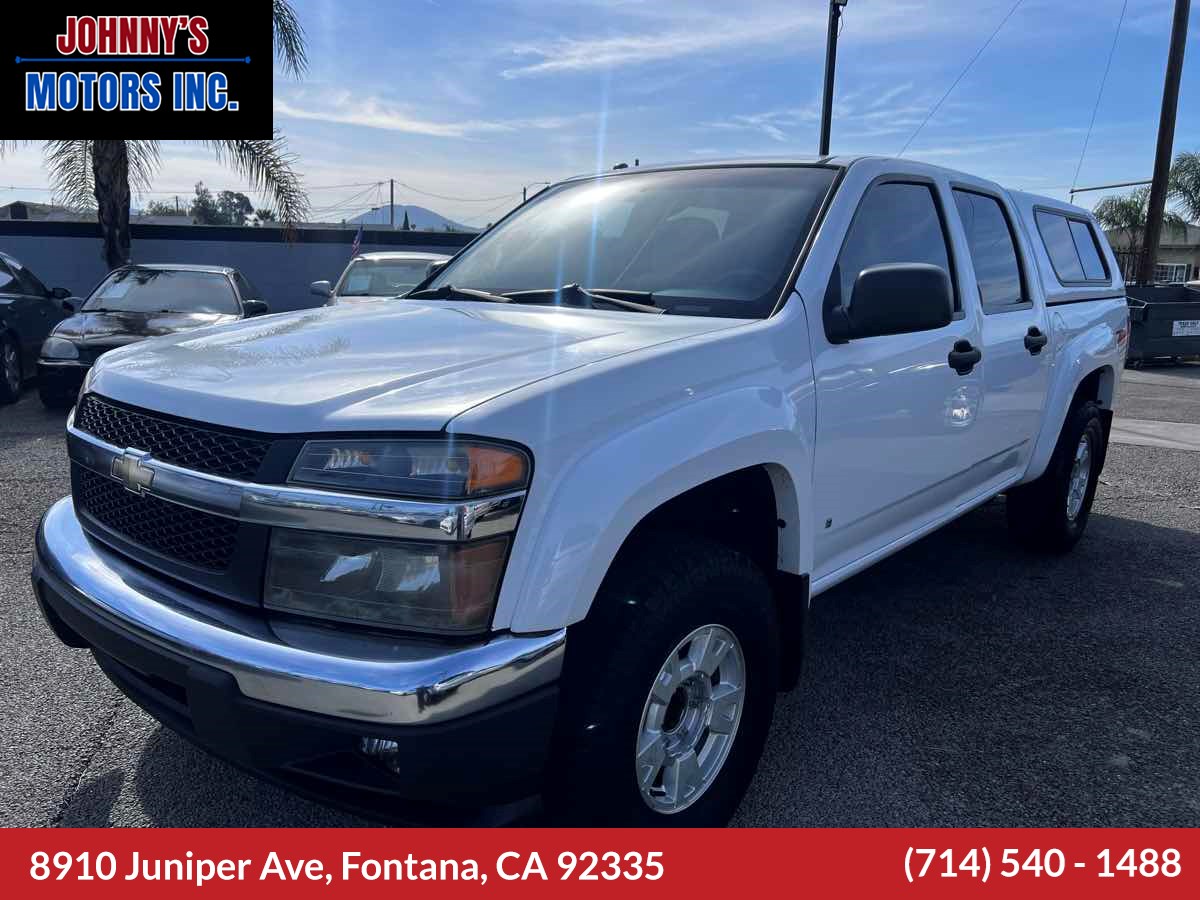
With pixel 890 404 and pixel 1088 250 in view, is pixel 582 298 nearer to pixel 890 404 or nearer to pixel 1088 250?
pixel 890 404

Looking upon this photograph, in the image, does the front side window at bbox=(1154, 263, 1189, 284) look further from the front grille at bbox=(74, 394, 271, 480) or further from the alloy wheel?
the front grille at bbox=(74, 394, 271, 480)

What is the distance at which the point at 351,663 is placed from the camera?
1.80m

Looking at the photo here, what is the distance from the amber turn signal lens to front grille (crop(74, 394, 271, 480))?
1.47 feet

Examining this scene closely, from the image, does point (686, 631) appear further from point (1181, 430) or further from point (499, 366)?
point (1181, 430)

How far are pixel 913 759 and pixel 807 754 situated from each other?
32 centimetres

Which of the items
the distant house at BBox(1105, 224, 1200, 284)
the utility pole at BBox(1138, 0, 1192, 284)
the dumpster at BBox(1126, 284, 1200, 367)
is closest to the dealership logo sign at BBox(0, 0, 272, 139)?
the dumpster at BBox(1126, 284, 1200, 367)

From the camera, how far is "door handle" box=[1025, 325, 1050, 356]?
4074 mm

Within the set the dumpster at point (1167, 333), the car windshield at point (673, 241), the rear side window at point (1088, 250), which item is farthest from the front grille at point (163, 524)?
the dumpster at point (1167, 333)

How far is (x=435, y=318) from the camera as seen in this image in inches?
110

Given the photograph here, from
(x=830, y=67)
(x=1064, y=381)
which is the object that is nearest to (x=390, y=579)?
(x=1064, y=381)

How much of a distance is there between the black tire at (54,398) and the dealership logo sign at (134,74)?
434 centimetres

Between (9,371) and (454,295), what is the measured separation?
24.4 feet

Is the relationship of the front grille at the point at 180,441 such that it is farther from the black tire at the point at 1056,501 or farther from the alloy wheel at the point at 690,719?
the black tire at the point at 1056,501
